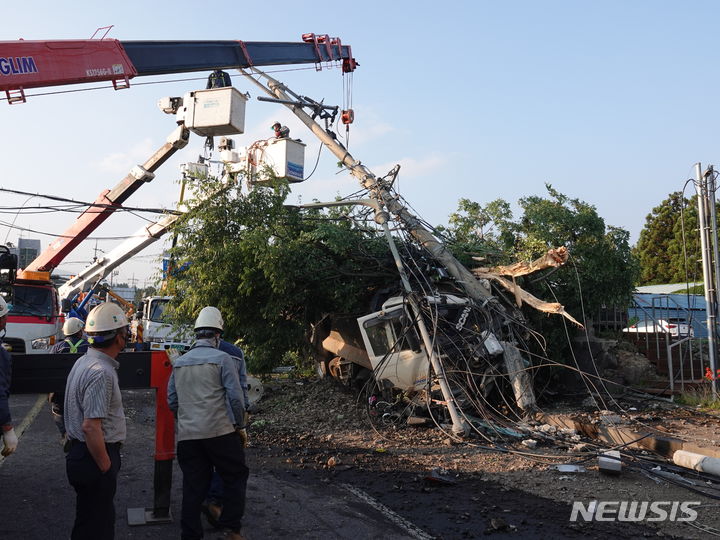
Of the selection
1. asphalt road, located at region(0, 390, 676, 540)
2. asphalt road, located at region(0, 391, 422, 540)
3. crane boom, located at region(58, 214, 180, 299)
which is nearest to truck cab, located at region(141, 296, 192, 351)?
crane boom, located at region(58, 214, 180, 299)

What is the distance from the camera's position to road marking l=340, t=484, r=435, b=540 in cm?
506

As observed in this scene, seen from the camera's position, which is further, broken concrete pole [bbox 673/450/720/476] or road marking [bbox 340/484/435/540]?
broken concrete pole [bbox 673/450/720/476]

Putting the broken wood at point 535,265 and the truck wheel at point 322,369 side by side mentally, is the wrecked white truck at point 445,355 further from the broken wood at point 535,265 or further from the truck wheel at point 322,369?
the truck wheel at point 322,369

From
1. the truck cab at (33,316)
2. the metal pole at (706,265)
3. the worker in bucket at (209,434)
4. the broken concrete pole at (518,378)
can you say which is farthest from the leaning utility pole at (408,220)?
the truck cab at (33,316)

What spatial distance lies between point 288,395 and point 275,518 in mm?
7344

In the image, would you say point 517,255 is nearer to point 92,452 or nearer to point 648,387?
point 648,387

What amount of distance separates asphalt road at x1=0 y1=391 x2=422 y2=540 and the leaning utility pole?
150 inches

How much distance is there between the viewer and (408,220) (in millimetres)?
13039

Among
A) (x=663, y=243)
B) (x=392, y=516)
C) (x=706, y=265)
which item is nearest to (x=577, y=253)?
(x=706, y=265)

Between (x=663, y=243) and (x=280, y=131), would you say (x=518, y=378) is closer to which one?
(x=280, y=131)

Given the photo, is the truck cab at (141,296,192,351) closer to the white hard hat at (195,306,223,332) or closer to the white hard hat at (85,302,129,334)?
the white hard hat at (195,306,223,332)

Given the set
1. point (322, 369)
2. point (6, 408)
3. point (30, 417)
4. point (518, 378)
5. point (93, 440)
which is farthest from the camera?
point (322, 369)

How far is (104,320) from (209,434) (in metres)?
1.17

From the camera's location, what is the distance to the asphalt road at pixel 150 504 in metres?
4.96
